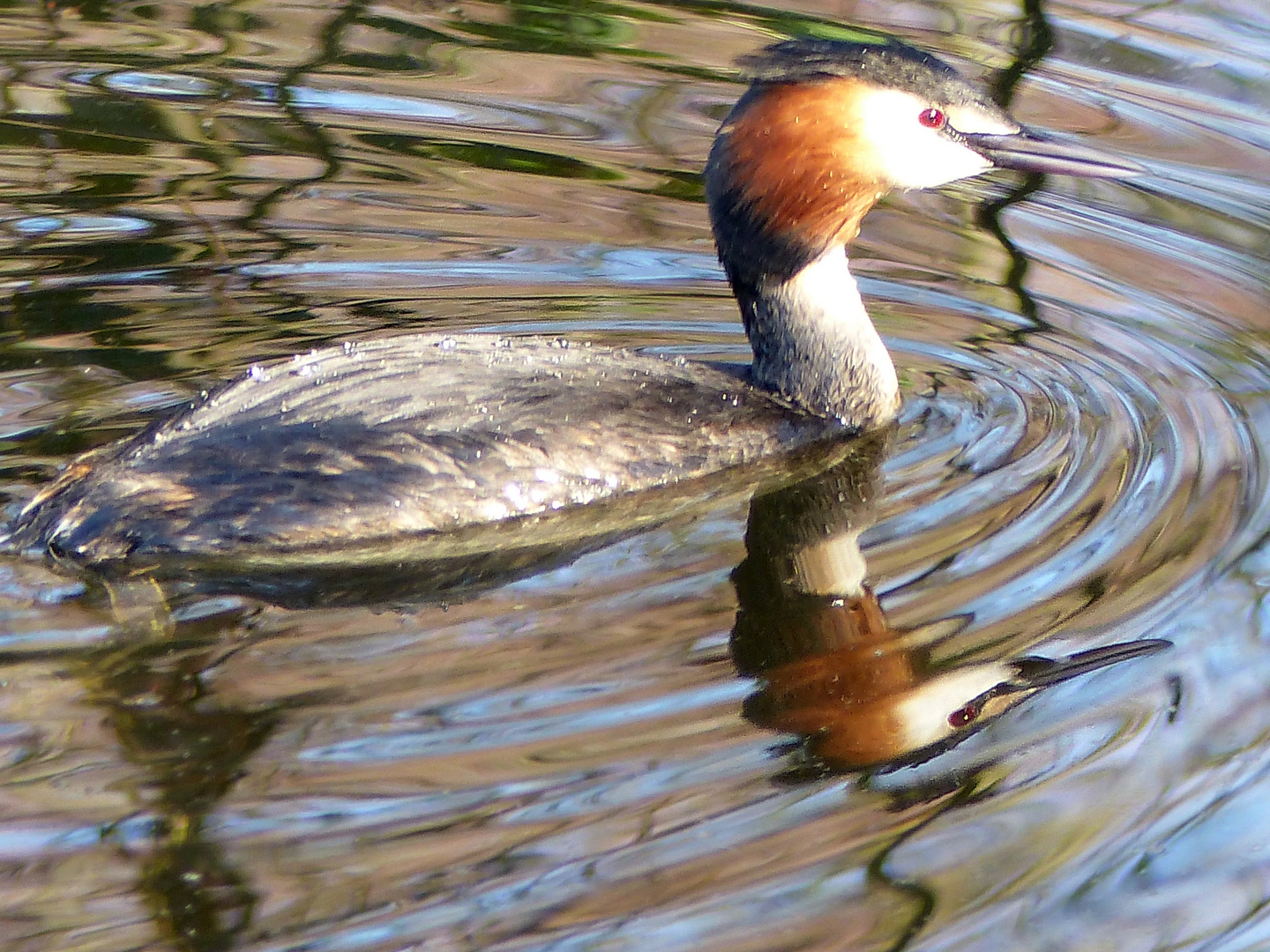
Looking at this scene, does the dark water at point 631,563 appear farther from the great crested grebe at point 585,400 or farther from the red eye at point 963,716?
the great crested grebe at point 585,400

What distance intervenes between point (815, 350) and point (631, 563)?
1.20 m

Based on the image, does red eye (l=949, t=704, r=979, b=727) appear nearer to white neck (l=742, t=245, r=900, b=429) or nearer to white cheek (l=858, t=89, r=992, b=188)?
white neck (l=742, t=245, r=900, b=429)

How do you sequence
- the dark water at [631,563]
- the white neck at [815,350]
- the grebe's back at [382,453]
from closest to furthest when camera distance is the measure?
the dark water at [631,563], the grebe's back at [382,453], the white neck at [815,350]

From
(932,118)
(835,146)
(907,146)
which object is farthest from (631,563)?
(932,118)

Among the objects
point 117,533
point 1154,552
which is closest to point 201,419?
point 117,533

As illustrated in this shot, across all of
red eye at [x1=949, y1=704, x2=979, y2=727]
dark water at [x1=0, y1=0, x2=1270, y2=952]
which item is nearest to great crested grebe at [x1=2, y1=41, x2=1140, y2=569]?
dark water at [x1=0, y1=0, x2=1270, y2=952]

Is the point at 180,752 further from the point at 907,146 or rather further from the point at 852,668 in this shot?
the point at 907,146

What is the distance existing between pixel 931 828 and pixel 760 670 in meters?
0.72

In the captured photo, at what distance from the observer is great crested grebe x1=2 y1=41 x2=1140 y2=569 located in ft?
15.0

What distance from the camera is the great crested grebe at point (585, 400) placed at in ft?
15.0

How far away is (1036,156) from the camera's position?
18.2 feet

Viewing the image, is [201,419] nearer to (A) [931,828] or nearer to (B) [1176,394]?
(A) [931,828]

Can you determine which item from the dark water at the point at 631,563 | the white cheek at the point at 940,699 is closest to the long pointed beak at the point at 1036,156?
the dark water at the point at 631,563

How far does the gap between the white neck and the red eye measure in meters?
1.69
